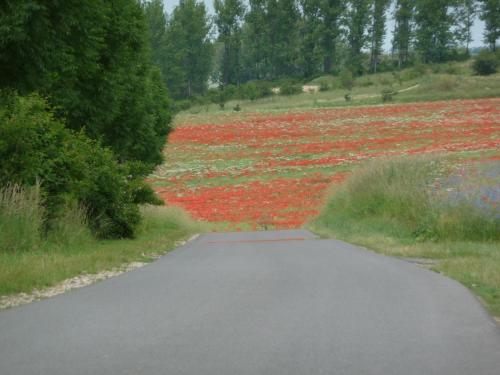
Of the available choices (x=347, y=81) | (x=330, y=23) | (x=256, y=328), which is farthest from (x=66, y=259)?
(x=330, y=23)

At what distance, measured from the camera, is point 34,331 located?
6.34 meters

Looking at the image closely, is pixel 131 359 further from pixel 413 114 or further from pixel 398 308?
pixel 413 114

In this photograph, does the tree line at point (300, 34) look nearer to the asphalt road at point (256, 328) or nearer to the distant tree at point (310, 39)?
the distant tree at point (310, 39)

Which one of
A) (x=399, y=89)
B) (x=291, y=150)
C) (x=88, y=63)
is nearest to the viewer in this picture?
(x=88, y=63)

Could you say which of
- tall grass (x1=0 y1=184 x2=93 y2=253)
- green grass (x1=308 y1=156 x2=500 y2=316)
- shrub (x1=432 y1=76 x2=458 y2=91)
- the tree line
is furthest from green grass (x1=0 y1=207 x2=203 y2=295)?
the tree line

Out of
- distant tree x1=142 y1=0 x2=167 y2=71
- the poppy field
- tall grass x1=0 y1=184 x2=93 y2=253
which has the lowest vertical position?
the poppy field

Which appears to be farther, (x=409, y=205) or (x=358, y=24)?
(x=358, y=24)

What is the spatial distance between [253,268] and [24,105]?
5782 millimetres

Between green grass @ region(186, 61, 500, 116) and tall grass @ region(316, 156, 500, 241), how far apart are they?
44.2m

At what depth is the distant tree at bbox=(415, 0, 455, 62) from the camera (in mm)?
105500

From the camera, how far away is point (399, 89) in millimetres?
80438

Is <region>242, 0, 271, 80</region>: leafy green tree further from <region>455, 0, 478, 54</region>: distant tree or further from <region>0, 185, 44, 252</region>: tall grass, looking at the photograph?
<region>0, 185, 44, 252</region>: tall grass

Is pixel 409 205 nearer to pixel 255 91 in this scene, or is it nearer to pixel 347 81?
pixel 347 81

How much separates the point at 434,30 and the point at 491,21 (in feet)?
29.7
